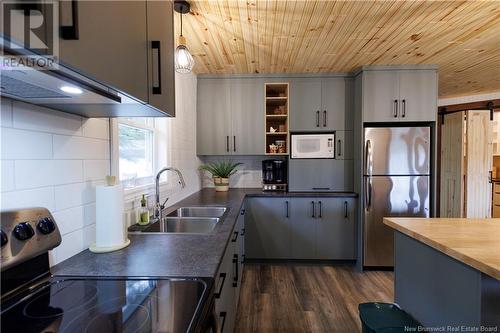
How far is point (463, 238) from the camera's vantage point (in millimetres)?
1317

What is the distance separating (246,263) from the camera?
3.25m

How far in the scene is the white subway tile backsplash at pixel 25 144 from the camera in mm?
857

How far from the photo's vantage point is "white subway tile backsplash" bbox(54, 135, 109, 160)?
107cm

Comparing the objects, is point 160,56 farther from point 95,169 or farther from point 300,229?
point 300,229

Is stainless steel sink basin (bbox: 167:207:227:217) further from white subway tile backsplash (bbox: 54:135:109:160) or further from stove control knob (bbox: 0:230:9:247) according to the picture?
stove control knob (bbox: 0:230:9:247)

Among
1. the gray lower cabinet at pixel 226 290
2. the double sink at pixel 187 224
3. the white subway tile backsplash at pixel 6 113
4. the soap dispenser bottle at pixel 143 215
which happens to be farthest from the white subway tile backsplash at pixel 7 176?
the double sink at pixel 187 224

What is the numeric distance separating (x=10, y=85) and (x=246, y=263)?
9.69 feet

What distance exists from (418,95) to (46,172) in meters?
3.40

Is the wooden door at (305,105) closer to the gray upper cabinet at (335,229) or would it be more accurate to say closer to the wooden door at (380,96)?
the wooden door at (380,96)

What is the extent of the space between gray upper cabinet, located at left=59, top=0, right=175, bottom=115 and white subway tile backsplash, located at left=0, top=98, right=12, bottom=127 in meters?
0.39

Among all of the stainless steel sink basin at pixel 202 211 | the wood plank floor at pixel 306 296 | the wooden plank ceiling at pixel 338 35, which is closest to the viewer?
the wooden plank ceiling at pixel 338 35

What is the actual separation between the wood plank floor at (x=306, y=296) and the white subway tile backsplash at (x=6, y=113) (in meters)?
1.94

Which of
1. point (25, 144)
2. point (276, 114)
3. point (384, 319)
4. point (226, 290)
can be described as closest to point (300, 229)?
point (276, 114)

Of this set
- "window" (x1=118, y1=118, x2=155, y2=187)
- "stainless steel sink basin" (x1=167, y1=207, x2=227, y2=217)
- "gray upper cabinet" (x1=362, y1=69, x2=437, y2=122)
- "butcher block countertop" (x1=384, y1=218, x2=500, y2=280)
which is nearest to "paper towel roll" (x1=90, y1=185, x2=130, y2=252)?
"window" (x1=118, y1=118, x2=155, y2=187)
